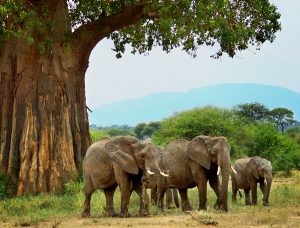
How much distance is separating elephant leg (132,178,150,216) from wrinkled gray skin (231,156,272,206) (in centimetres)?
473

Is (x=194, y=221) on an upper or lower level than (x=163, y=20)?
lower

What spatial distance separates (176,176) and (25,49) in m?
5.74

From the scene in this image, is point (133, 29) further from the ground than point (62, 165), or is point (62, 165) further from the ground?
point (133, 29)

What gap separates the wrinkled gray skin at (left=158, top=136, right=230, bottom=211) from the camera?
44.8 ft

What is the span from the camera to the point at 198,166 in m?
14.3

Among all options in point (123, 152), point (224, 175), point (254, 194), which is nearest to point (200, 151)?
point (224, 175)

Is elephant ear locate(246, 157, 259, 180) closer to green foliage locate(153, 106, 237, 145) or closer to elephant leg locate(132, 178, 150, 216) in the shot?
elephant leg locate(132, 178, 150, 216)

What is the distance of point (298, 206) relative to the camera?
15242 mm

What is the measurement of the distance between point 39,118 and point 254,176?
5.61 metres

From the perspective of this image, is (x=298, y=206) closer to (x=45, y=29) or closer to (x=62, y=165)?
(x=62, y=165)

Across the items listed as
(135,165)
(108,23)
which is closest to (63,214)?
(135,165)

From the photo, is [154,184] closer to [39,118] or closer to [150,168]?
[150,168]

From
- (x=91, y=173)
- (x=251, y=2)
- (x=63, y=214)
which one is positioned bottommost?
(x=63, y=214)

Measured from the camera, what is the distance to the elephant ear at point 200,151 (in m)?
14.0
